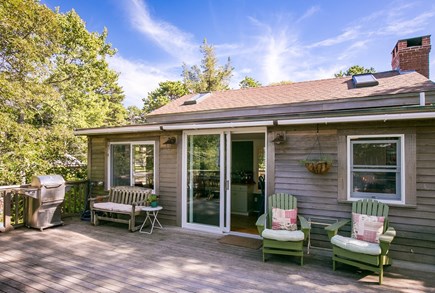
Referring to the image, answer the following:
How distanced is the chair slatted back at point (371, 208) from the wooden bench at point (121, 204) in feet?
13.6

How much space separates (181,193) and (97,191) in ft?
9.18

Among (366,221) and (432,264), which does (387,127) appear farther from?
(432,264)

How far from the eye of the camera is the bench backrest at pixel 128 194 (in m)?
5.81

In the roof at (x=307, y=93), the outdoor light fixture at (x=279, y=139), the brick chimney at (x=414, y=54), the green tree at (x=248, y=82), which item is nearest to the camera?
the outdoor light fixture at (x=279, y=139)

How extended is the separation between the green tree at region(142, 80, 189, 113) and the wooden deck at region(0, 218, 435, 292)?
1914 cm

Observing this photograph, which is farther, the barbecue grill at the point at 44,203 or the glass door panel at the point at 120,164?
the glass door panel at the point at 120,164

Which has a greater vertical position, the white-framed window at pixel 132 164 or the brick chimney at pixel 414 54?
the brick chimney at pixel 414 54

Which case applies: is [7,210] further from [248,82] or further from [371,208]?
[248,82]

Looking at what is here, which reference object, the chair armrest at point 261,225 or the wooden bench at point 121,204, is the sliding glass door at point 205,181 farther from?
the chair armrest at point 261,225

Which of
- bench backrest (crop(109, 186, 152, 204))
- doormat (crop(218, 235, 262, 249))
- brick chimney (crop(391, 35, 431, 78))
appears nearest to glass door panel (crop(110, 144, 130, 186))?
bench backrest (crop(109, 186, 152, 204))

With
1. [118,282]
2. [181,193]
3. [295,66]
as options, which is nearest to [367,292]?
[118,282]

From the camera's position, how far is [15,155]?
27.5 feet

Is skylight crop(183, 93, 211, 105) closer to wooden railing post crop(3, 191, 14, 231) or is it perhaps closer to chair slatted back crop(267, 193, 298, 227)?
chair slatted back crop(267, 193, 298, 227)

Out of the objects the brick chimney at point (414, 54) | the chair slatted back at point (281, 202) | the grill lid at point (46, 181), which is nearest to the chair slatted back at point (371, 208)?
the chair slatted back at point (281, 202)
